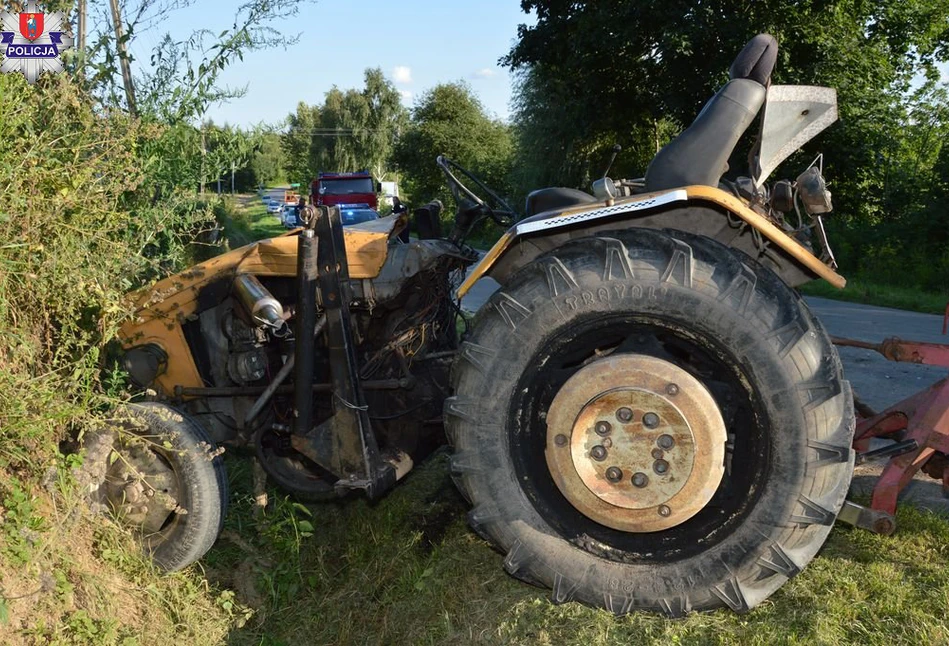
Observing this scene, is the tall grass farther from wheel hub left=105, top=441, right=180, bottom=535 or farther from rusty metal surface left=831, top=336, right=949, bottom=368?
rusty metal surface left=831, top=336, right=949, bottom=368

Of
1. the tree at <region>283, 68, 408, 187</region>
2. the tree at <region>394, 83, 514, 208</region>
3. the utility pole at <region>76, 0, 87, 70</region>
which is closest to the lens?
the utility pole at <region>76, 0, 87, 70</region>

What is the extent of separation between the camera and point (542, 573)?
3.16m

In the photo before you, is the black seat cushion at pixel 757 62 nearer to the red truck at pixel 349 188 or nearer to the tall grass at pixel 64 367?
the tall grass at pixel 64 367

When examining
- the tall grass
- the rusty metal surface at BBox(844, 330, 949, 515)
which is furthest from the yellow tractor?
the rusty metal surface at BBox(844, 330, 949, 515)

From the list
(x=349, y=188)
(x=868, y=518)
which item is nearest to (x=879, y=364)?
(x=868, y=518)

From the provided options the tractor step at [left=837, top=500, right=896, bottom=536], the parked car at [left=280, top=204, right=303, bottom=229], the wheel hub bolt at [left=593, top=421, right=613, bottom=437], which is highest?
the parked car at [left=280, top=204, right=303, bottom=229]

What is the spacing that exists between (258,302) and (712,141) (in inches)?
78.7

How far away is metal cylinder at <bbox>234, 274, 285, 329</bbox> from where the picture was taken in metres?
3.63

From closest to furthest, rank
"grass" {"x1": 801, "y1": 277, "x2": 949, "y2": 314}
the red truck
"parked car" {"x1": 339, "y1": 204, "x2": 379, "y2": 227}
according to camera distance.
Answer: "grass" {"x1": 801, "y1": 277, "x2": 949, "y2": 314} < "parked car" {"x1": 339, "y1": 204, "x2": 379, "y2": 227} < the red truck

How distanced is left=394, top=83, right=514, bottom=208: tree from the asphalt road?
96.0 ft

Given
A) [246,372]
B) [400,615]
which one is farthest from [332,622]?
[246,372]

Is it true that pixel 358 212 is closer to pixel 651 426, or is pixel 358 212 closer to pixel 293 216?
pixel 293 216

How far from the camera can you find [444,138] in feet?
147

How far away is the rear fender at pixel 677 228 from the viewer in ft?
10.00
